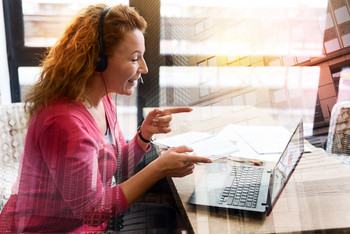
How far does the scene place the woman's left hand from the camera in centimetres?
74

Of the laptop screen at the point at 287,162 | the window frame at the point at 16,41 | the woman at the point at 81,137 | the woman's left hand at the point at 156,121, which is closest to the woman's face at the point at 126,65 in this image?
the woman at the point at 81,137

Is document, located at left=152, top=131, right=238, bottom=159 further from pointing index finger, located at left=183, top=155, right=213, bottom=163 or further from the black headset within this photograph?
the black headset

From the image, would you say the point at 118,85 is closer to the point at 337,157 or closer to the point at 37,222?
the point at 37,222

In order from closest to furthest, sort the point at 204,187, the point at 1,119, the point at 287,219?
the point at 287,219
the point at 204,187
the point at 1,119

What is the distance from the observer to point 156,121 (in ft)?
2.46

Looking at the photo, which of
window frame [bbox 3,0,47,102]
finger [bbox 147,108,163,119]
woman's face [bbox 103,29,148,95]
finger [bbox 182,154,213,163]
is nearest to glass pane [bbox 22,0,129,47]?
window frame [bbox 3,0,47,102]

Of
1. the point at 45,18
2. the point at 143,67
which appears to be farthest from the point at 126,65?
the point at 45,18

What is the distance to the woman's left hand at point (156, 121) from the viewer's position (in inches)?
29.3

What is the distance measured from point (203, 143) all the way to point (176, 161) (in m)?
0.15

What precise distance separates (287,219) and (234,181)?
16 centimetres

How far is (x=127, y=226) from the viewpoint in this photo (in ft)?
2.27

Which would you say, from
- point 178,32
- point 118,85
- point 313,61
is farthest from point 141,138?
point 313,61

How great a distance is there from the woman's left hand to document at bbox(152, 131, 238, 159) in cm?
3

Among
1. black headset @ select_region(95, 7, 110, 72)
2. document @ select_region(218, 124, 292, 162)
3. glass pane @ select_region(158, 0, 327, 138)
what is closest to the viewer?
black headset @ select_region(95, 7, 110, 72)
